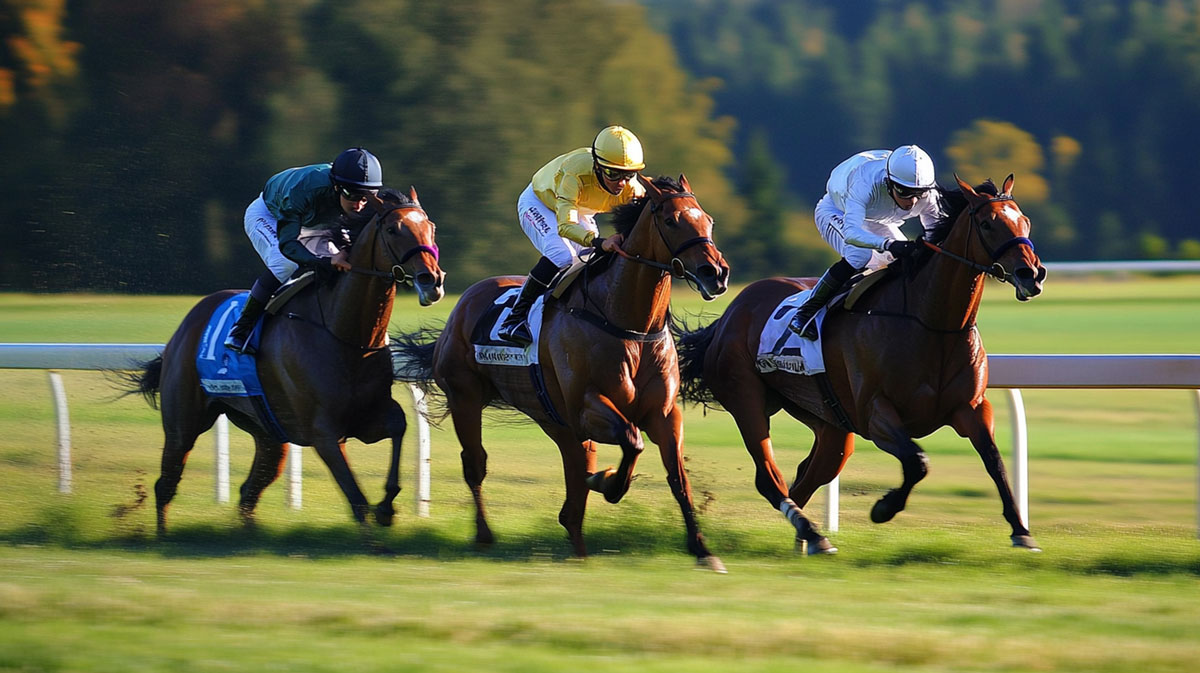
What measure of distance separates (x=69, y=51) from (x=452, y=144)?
5619 millimetres

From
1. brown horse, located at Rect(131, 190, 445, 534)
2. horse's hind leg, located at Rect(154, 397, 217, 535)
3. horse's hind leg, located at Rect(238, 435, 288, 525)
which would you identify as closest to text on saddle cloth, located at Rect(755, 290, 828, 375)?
brown horse, located at Rect(131, 190, 445, 534)

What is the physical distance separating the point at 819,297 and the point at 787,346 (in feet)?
0.96

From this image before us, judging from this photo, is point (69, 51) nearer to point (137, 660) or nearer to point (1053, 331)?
point (1053, 331)

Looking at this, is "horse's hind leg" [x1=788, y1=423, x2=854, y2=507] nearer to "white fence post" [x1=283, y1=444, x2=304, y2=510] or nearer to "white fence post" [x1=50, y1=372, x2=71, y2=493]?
"white fence post" [x1=283, y1=444, x2=304, y2=510]

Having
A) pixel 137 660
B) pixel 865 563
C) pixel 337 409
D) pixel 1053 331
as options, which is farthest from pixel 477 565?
pixel 1053 331

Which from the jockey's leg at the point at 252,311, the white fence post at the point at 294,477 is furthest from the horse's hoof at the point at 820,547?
the white fence post at the point at 294,477

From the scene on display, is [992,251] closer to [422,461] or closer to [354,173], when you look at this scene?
[354,173]

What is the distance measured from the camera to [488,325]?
21.7ft

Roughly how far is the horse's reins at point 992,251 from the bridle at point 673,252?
100 cm

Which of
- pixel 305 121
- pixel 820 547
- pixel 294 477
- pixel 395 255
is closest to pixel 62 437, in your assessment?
pixel 294 477

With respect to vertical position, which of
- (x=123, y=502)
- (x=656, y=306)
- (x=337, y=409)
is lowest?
(x=123, y=502)

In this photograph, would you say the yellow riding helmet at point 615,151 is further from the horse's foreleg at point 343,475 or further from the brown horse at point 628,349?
the horse's foreleg at point 343,475

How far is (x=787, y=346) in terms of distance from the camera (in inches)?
254

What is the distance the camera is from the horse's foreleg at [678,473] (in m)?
5.51
